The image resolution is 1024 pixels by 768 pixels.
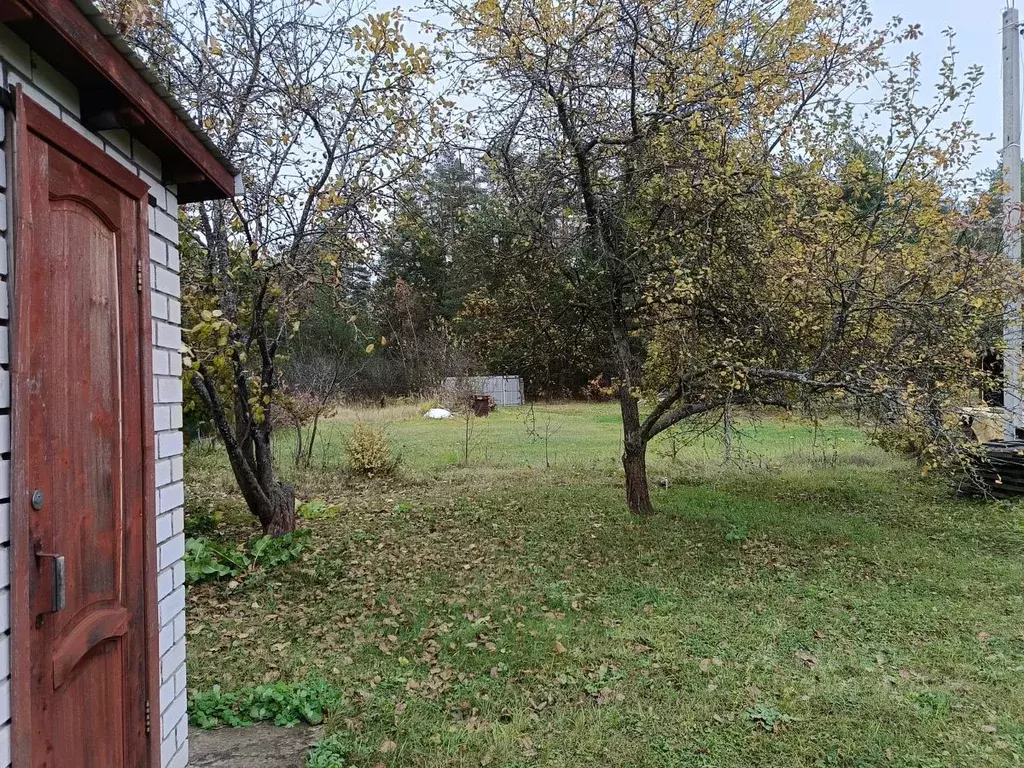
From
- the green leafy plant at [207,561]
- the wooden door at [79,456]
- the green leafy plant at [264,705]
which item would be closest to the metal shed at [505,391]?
the green leafy plant at [207,561]

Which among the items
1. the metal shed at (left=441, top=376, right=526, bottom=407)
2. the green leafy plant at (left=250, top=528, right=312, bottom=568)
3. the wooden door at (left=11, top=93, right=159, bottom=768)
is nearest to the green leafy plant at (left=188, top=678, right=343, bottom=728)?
the wooden door at (left=11, top=93, right=159, bottom=768)

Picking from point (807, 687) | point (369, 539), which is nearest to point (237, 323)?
point (369, 539)

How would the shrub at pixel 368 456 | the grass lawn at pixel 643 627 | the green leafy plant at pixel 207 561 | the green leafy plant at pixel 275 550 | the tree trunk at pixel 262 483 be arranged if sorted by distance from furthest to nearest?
the shrub at pixel 368 456
the tree trunk at pixel 262 483
the green leafy plant at pixel 275 550
the green leafy plant at pixel 207 561
the grass lawn at pixel 643 627

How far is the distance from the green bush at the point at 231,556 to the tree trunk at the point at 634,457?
3.66 meters

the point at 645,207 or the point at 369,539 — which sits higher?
the point at 645,207

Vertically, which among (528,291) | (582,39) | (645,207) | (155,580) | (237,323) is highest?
(582,39)

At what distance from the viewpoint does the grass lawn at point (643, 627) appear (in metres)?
3.16

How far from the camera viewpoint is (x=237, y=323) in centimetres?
539

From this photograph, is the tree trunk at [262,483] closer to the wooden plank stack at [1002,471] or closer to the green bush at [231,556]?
the green bush at [231,556]

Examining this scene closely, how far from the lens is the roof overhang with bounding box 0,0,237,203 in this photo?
1.65 m

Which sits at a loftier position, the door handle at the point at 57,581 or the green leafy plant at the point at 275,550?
the door handle at the point at 57,581

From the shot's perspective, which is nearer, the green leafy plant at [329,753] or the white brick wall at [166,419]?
the white brick wall at [166,419]

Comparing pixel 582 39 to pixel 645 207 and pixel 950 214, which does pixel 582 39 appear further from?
pixel 950 214

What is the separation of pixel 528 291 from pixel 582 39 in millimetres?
→ 2747
